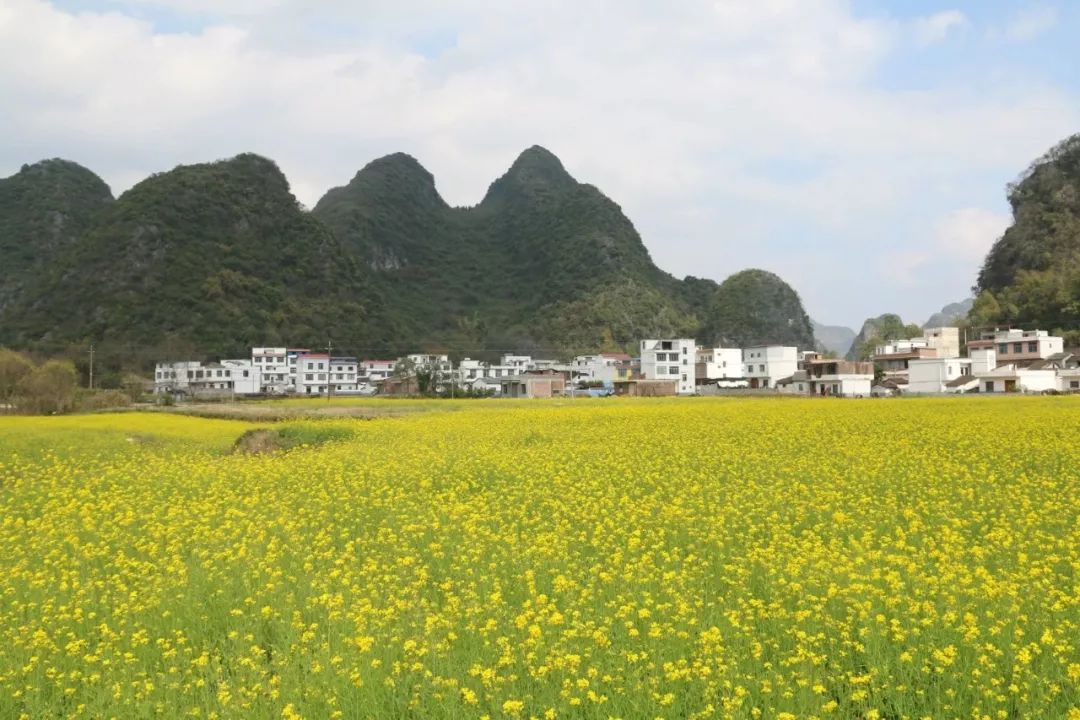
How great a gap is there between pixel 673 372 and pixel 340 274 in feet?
166

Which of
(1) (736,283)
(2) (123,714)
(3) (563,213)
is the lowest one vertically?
(2) (123,714)

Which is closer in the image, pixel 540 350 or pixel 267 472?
pixel 267 472

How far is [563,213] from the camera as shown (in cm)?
14550

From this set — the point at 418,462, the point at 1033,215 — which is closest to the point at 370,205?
the point at 1033,215

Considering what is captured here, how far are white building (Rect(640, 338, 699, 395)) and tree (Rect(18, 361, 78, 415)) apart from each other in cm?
5655

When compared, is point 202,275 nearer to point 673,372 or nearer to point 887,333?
point 673,372

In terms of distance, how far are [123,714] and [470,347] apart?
101 metres

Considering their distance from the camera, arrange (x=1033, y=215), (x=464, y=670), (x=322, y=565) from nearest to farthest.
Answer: (x=464, y=670)
(x=322, y=565)
(x=1033, y=215)

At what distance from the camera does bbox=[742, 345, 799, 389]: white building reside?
88.2 m

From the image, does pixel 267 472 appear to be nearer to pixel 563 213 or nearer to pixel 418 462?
pixel 418 462

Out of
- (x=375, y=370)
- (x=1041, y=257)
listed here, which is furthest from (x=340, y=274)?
(x=1041, y=257)

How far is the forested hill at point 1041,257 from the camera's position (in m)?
71.6

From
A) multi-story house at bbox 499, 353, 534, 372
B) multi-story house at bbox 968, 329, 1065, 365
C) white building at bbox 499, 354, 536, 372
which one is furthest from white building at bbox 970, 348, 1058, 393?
multi-story house at bbox 499, 353, 534, 372

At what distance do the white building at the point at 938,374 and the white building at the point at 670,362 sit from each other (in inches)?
849
